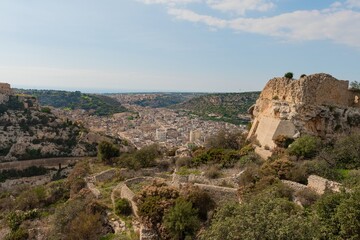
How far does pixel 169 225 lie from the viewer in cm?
1109

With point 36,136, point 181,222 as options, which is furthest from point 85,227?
point 36,136

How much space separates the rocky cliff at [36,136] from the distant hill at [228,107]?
4512 cm

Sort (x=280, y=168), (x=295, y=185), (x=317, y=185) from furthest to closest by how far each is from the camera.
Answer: (x=280, y=168) → (x=295, y=185) → (x=317, y=185)

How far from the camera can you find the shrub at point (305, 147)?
16.3m

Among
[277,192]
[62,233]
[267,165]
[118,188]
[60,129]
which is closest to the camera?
[277,192]

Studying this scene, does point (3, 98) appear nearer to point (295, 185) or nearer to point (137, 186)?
point (137, 186)

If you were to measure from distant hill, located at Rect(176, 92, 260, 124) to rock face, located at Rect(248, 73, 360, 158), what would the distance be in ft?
211

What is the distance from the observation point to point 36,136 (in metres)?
47.5

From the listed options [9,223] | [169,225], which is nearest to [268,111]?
[169,225]

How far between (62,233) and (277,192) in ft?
27.3

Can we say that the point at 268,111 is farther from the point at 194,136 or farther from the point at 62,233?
the point at 194,136

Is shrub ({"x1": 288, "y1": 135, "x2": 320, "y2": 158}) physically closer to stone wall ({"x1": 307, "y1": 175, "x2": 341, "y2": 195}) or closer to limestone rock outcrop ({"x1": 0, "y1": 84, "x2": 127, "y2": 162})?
stone wall ({"x1": 307, "y1": 175, "x2": 341, "y2": 195})

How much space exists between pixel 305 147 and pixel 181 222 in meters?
8.20

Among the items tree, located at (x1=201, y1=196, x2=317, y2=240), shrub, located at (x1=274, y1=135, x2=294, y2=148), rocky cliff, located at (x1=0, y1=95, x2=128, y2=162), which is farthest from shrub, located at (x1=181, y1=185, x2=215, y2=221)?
rocky cliff, located at (x1=0, y1=95, x2=128, y2=162)
